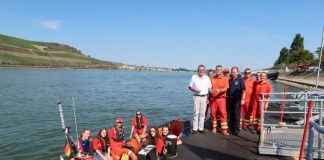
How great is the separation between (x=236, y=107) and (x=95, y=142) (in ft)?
13.5

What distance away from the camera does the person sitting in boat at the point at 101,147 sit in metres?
7.93

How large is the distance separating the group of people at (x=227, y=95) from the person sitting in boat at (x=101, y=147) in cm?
275

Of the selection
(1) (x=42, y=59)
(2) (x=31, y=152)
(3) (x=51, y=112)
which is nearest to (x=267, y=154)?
(2) (x=31, y=152)

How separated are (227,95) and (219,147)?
186 centimetres

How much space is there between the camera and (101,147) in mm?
8164

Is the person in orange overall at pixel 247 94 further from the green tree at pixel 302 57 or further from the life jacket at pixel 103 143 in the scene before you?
the green tree at pixel 302 57

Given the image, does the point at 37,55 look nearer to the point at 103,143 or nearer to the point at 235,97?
the point at 103,143

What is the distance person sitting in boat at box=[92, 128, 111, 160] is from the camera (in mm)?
7928

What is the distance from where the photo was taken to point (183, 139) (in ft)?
29.4

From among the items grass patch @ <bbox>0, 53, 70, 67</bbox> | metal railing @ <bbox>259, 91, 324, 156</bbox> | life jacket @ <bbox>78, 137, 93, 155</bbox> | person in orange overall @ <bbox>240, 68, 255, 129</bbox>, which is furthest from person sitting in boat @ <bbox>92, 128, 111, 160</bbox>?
grass patch @ <bbox>0, 53, 70, 67</bbox>

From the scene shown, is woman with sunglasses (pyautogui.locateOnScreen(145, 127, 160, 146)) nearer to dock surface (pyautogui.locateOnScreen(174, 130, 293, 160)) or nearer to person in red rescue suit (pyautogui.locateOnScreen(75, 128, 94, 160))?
dock surface (pyautogui.locateOnScreen(174, 130, 293, 160))

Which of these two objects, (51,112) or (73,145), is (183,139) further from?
(51,112)

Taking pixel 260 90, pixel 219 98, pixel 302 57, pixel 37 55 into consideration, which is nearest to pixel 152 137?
pixel 219 98

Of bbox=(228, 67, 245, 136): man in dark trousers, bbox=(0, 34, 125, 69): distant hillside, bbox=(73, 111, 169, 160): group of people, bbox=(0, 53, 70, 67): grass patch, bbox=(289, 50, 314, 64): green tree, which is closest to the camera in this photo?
bbox=(73, 111, 169, 160): group of people
